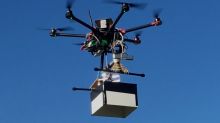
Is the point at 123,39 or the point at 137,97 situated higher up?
the point at 123,39

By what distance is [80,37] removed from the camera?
33.6m

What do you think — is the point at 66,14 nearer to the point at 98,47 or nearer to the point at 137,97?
the point at 98,47

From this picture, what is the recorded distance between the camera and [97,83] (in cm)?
3256

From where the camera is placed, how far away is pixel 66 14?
1249 inches

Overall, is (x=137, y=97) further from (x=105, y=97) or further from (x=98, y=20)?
(x=98, y=20)

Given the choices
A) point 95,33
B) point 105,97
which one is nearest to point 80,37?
point 95,33

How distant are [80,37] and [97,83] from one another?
2.18m

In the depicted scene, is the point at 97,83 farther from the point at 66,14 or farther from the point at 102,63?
the point at 66,14

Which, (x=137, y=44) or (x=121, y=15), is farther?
(x=137, y=44)

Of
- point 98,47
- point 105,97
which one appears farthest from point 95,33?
point 105,97

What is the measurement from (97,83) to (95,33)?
78.3 inches

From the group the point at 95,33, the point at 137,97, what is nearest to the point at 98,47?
the point at 95,33

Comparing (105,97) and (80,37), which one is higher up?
(80,37)

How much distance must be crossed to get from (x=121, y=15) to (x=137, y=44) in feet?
9.59
